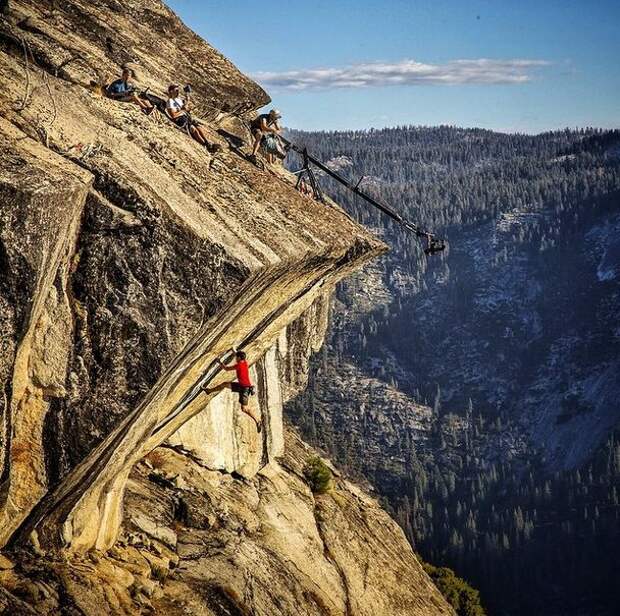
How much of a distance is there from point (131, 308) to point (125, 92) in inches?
273

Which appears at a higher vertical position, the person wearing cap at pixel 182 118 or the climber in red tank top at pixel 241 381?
the person wearing cap at pixel 182 118

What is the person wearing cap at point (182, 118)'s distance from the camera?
75.7 ft

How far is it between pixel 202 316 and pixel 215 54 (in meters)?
13.8

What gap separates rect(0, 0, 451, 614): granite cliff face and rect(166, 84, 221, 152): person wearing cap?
0.53m

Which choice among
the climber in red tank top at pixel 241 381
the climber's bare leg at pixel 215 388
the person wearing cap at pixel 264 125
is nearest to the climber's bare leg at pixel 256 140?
the person wearing cap at pixel 264 125

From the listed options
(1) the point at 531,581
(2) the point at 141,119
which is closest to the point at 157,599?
(2) the point at 141,119

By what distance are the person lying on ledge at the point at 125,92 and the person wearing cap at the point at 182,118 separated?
0.91 metres

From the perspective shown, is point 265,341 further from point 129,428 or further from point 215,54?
point 215,54

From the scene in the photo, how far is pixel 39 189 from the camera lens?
56.1 feet

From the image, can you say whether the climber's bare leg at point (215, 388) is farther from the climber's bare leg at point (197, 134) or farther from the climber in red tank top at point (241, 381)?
the climber's bare leg at point (197, 134)

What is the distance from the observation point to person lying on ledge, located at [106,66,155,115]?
21.9m

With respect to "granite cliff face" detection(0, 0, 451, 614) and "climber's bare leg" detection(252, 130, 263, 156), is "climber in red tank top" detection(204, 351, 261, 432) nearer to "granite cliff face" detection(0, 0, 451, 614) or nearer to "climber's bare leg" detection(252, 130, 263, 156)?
"granite cliff face" detection(0, 0, 451, 614)

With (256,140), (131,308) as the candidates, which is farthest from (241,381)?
(256,140)

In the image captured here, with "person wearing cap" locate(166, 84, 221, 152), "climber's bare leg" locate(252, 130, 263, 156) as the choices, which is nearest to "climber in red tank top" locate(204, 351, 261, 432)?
"person wearing cap" locate(166, 84, 221, 152)
